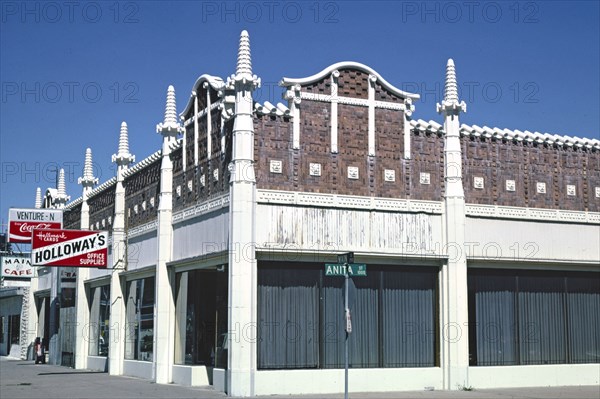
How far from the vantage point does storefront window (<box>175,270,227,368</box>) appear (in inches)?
1089

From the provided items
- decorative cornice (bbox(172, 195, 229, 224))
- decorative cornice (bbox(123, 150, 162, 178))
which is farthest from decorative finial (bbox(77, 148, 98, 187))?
decorative cornice (bbox(172, 195, 229, 224))

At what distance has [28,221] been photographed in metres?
45.4

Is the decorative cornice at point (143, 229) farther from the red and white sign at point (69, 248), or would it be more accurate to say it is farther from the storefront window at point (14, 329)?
the storefront window at point (14, 329)

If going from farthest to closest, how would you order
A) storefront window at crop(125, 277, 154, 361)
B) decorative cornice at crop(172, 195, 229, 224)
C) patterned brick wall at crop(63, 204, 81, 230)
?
patterned brick wall at crop(63, 204, 81, 230), storefront window at crop(125, 277, 154, 361), decorative cornice at crop(172, 195, 229, 224)

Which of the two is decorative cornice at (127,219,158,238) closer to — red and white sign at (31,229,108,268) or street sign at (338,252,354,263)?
red and white sign at (31,229,108,268)

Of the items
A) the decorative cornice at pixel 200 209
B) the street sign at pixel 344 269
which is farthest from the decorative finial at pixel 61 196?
the street sign at pixel 344 269

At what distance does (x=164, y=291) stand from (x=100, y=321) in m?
10.5

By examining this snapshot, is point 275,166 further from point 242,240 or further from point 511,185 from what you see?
point 511,185

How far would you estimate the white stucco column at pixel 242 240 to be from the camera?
78.5ft

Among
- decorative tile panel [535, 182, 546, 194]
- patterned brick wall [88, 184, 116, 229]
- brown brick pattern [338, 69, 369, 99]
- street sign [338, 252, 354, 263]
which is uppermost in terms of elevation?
brown brick pattern [338, 69, 369, 99]

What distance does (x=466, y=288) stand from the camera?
27.0 meters

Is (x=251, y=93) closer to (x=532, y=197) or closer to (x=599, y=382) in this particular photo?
(x=532, y=197)

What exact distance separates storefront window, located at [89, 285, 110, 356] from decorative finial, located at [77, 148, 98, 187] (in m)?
5.41

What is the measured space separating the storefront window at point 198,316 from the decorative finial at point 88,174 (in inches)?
585
